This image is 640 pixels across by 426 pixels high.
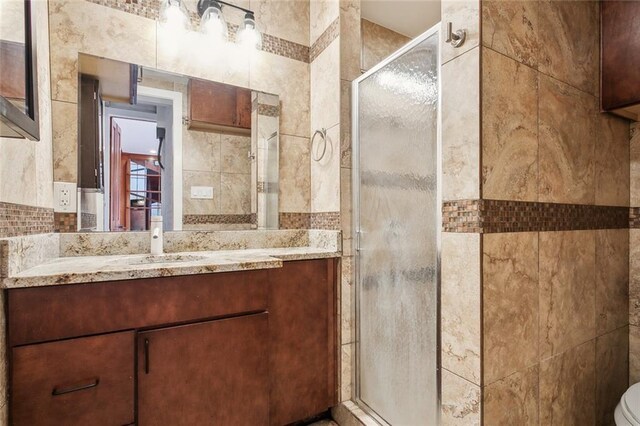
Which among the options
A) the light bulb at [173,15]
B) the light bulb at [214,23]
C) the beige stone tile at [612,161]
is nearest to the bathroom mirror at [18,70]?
the light bulb at [173,15]

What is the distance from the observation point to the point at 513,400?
3.64 feet

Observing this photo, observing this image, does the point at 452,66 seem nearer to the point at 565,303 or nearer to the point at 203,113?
the point at 565,303

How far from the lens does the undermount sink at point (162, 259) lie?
140 centimetres

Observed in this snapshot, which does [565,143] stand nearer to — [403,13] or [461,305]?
[461,305]

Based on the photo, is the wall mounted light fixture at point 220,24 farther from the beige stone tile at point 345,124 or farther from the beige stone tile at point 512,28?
the beige stone tile at point 512,28

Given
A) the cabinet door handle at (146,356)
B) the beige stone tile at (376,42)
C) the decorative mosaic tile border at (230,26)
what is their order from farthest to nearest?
the beige stone tile at (376,42), the decorative mosaic tile border at (230,26), the cabinet door handle at (146,356)

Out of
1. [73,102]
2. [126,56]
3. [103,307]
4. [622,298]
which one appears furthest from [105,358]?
[622,298]

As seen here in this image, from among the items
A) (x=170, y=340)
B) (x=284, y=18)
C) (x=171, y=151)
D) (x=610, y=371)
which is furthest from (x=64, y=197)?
(x=610, y=371)

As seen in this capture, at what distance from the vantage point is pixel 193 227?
70.4 inches

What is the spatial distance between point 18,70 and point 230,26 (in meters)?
1.22

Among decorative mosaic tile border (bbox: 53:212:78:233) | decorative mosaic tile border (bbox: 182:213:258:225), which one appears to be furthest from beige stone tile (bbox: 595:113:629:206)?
decorative mosaic tile border (bbox: 53:212:78:233)

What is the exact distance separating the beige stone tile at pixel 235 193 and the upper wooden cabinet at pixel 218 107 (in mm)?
293

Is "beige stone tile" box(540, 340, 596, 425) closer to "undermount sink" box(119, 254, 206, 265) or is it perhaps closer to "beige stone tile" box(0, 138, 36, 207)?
"undermount sink" box(119, 254, 206, 265)

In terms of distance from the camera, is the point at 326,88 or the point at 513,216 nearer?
the point at 513,216
